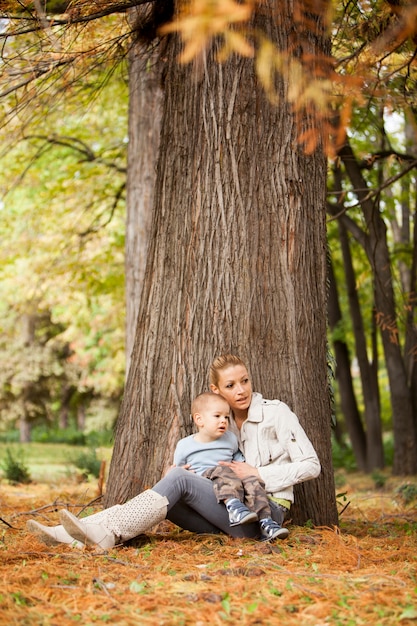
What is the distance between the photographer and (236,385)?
4.94 metres

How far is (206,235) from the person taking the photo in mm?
5402

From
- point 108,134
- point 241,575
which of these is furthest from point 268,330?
point 108,134

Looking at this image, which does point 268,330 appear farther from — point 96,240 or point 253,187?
point 96,240

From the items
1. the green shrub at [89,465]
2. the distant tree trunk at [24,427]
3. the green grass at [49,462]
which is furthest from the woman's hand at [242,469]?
the distant tree trunk at [24,427]

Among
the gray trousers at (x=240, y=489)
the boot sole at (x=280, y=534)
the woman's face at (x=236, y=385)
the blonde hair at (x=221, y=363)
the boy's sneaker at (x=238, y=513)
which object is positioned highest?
the blonde hair at (x=221, y=363)

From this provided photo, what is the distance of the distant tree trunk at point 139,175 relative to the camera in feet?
31.4

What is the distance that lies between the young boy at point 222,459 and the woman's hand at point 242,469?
40 millimetres

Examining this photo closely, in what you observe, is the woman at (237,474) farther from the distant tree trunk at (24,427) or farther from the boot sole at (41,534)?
the distant tree trunk at (24,427)

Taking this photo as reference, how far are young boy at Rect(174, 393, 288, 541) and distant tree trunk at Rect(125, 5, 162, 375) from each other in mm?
4661

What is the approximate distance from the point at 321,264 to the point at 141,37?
2.51m

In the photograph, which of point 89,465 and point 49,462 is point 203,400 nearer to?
point 89,465

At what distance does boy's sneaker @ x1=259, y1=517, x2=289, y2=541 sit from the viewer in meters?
4.45

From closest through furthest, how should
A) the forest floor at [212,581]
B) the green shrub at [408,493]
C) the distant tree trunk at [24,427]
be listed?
the forest floor at [212,581] → the green shrub at [408,493] → the distant tree trunk at [24,427]

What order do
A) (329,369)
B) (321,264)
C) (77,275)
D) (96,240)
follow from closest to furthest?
(321,264), (329,369), (96,240), (77,275)
